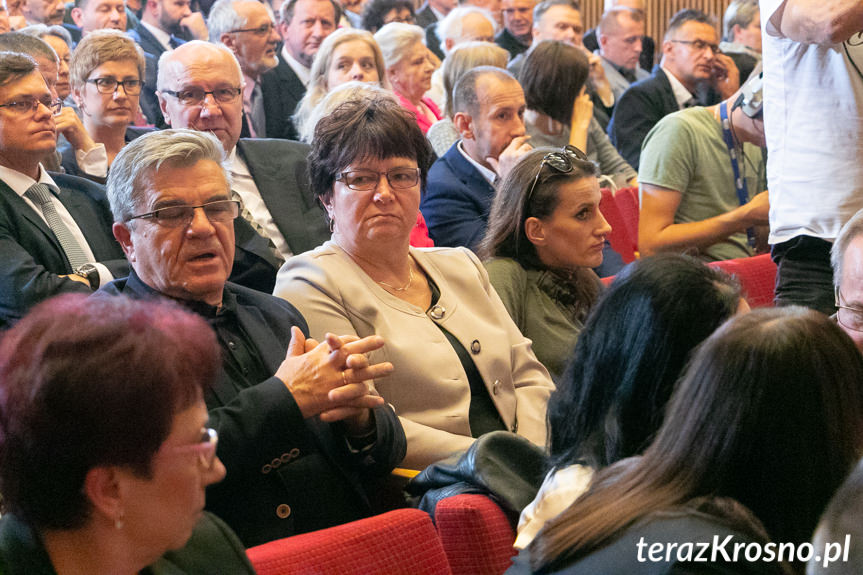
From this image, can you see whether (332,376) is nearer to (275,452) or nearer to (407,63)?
(275,452)

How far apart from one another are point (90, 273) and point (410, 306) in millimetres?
854

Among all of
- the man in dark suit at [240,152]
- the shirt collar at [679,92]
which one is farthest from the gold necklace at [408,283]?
the shirt collar at [679,92]

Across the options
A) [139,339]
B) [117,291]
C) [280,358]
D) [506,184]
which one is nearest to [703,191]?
[506,184]

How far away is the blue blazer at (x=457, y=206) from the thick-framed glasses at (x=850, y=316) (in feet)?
4.91

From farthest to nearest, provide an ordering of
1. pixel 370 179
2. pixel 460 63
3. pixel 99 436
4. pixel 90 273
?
pixel 460 63 → pixel 90 273 → pixel 370 179 → pixel 99 436

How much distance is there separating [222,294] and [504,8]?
19.4 ft

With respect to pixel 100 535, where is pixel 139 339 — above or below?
above

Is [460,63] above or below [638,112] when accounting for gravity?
above

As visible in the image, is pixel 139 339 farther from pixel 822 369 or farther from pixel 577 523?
pixel 822 369

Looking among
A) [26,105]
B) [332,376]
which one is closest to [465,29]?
[26,105]

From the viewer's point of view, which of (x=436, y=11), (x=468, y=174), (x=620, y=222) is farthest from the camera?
(x=436, y=11)

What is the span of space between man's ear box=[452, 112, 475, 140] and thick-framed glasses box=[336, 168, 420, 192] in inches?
58.8

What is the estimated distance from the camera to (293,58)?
553 centimetres

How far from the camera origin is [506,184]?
2.93 meters
